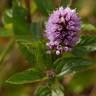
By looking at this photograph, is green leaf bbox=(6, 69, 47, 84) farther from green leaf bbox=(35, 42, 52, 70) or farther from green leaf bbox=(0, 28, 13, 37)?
green leaf bbox=(0, 28, 13, 37)

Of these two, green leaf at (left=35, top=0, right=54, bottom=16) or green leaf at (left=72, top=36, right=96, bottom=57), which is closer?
green leaf at (left=72, top=36, right=96, bottom=57)

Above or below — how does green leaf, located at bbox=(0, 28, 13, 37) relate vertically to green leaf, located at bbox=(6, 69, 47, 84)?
above

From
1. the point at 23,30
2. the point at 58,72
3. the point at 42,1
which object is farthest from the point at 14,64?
the point at 58,72

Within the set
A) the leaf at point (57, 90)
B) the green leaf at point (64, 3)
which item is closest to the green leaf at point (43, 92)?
the leaf at point (57, 90)

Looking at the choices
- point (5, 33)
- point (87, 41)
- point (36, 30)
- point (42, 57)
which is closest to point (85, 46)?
point (87, 41)

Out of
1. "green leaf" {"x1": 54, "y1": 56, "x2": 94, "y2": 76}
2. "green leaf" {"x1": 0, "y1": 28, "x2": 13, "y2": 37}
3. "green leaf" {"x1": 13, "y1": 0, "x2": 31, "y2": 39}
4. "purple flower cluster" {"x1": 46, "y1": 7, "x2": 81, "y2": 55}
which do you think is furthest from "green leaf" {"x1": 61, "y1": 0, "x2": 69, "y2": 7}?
"green leaf" {"x1": 0, "y1": 28, "x2": 13, "y2": 37}

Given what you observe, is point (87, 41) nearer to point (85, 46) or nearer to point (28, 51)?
point (85, 46)
